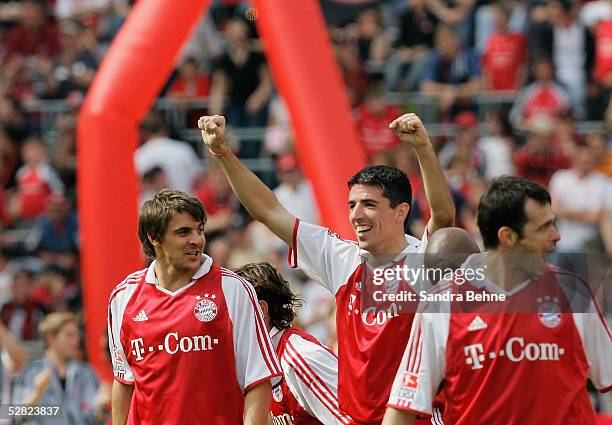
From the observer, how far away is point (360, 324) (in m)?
5.96

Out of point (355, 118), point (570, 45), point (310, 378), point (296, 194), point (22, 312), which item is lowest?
point (310, 378)

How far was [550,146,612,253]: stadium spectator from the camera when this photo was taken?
11.9 m

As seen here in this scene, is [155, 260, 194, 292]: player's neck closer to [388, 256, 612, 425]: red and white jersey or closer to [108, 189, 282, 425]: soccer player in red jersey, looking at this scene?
[108, 189, 282, 425]: soccer player in red jersey

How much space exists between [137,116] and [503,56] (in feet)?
19.5

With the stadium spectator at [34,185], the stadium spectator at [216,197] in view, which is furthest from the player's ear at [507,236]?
the stadium spectator at [34,185]

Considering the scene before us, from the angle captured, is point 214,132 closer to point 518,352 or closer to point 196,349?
point 196,349

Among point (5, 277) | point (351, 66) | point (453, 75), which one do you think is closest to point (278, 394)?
Result: point (5, 277)

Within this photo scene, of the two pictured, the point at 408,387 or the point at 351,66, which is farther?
the point at 351,66

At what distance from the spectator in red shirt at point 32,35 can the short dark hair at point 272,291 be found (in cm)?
1144

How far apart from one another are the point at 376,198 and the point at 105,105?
163 inches

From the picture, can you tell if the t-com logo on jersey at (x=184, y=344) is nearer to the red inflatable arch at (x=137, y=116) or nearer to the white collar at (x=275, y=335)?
the white collar at (x=275, y=335)

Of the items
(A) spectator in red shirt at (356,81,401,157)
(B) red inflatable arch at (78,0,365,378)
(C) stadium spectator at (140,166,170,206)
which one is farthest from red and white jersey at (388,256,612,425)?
(A) spectator in red shirt at (356,81,401,157)

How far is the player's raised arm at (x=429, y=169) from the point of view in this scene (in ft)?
19.3

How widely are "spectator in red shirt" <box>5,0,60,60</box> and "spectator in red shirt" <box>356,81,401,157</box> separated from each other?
491cm
